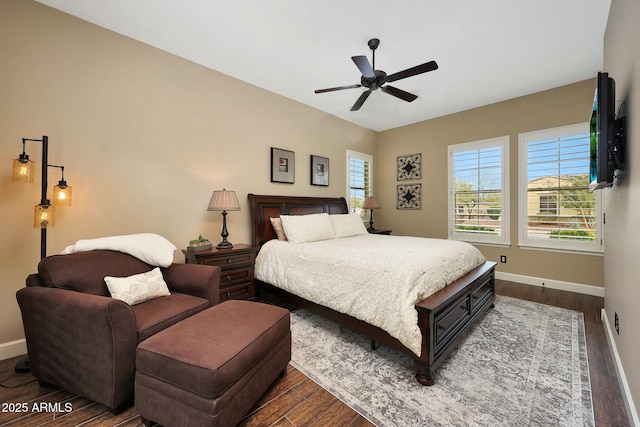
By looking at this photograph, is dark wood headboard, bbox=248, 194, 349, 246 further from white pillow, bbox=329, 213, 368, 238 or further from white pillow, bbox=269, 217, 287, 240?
white pillow, bbox=329, 213, 368, 238

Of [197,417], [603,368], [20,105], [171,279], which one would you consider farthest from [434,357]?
[20,105]

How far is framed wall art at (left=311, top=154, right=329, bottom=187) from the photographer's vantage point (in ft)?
14.9

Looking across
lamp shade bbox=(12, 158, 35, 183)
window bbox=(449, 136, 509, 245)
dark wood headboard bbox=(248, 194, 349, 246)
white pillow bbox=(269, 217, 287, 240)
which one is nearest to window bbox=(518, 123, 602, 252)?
window bbox=(449, 136, 509, 245)

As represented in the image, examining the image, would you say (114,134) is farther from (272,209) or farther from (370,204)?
(370,204)

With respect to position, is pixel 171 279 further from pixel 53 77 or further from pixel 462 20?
pixel 462 20

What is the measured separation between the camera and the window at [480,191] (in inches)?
167

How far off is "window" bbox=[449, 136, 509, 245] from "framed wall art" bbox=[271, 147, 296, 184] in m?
2.93

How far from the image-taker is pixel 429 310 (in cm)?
178

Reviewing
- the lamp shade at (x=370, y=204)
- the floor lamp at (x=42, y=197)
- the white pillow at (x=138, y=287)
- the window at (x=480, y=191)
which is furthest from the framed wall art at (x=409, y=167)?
the floor lamp at (x=42, y=197)

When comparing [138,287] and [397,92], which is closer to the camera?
[138,287]

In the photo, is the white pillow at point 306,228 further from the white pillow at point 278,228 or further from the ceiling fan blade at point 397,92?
the ceiling fan blade at point 397,92

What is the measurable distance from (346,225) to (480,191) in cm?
246

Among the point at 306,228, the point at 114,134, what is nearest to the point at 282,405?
the point at 306,228

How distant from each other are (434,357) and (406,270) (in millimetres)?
624
